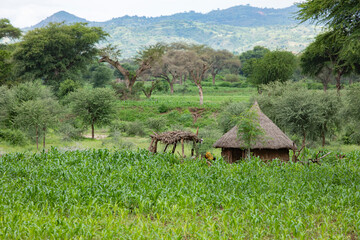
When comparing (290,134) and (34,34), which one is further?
(34,34)

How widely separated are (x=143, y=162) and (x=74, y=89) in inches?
1149

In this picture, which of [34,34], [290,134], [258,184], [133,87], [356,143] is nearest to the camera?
[258,184]

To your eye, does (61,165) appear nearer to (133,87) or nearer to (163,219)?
(163,219)

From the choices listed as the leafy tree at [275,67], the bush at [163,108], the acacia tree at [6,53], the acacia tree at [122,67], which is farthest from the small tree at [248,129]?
the acacia tree at [122,67]

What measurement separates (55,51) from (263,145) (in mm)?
35085

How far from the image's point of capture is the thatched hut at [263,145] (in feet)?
58.5

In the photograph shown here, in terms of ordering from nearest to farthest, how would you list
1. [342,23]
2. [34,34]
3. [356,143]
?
[342,23] < [356,143] < [34,34]

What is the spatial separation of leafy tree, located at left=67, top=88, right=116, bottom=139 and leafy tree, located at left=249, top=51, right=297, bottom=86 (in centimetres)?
1700

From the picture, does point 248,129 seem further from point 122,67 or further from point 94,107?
point 122,67

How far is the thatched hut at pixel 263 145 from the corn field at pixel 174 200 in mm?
4146

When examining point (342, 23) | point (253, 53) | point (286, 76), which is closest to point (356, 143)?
point (286, 76)

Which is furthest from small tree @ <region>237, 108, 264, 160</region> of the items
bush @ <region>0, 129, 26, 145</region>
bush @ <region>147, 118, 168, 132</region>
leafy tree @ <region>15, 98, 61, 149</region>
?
bush @ <region>147, 118, 168, 132</region>

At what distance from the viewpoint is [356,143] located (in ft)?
104

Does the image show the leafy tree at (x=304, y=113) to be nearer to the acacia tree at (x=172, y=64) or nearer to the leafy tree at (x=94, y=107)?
the leafy tree at (x=94, y=107)
